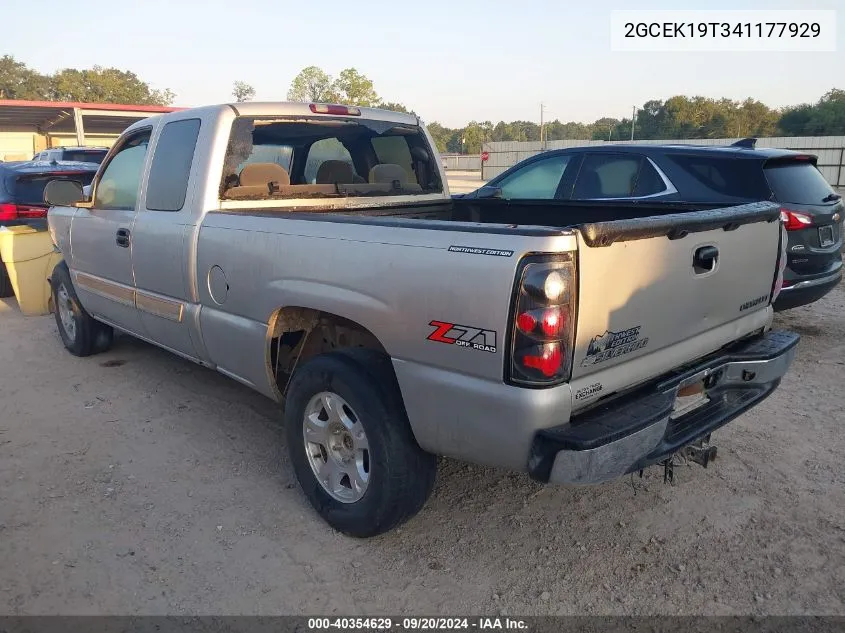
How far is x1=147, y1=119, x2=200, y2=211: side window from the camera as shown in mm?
3932

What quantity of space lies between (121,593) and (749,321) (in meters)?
3.14

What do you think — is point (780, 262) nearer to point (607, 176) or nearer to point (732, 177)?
point (732, 177)

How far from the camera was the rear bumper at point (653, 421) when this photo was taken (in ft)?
7.41

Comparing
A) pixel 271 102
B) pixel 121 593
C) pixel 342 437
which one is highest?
pixel 271 102

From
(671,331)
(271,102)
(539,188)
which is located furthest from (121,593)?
(539,188)

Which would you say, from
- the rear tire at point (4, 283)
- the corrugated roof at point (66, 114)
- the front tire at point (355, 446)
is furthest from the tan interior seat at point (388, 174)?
the corrugated roof at point (66, 114)

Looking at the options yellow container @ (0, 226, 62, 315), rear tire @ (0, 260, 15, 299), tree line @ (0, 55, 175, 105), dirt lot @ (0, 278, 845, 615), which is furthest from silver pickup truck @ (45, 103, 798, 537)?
tree line @ (0, 55, 175, 105)

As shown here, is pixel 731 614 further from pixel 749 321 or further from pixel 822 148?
pixel 822 148

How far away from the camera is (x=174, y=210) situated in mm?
3932

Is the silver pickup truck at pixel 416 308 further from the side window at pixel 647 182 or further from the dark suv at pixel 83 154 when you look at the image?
the dark suv at pixel 83 154

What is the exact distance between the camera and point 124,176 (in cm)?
468

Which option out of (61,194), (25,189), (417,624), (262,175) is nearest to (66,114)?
(25,189)

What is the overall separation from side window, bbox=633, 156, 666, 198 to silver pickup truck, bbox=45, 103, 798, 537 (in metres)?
1.87

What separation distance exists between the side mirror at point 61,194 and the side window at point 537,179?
13.4ft
